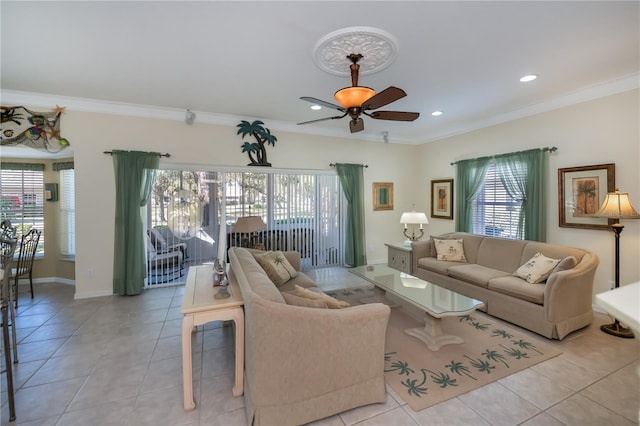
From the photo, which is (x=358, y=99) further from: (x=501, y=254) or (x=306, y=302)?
(x=501, y=254)

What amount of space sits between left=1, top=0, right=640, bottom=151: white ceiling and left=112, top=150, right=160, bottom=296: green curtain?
2.64 ft

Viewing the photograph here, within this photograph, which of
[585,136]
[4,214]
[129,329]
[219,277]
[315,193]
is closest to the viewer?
[219,277]

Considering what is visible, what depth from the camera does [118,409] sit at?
1.94m

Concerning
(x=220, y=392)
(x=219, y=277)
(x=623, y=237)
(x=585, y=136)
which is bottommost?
(x=220, y=392)

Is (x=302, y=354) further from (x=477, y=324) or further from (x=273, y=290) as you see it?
(x=477, y=324)

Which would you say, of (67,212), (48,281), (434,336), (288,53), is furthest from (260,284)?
(48,281)

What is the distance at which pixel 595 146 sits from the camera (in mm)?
3584

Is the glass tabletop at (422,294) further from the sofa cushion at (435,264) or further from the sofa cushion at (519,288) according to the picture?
the sofa cushion at (435,264)

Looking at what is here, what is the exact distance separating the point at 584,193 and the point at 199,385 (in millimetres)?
4966

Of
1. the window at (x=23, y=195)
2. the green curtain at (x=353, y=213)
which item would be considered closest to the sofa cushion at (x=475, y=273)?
the green curtain at (x=353, y=213)

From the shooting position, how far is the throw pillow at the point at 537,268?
10.5ft

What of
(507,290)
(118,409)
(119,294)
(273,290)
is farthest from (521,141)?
(119,294)

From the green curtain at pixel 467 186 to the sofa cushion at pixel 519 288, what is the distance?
186 centimetres

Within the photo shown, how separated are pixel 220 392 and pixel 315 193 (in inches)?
154
